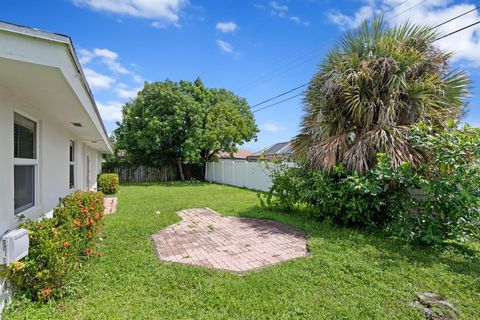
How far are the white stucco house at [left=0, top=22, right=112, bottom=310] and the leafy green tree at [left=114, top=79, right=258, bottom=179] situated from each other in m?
12.0

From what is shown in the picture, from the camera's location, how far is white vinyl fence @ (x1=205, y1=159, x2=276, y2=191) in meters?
13.2

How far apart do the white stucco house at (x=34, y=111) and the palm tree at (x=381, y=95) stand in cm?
502

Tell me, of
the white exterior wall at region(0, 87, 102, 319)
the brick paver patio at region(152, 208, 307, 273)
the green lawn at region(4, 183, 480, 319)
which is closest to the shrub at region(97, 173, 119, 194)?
the white exterior wall at region(0, 87, 102, 319)

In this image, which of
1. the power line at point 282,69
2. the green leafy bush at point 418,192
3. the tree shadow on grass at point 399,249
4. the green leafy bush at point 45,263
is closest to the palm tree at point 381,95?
the green leafy bush at point 418,192

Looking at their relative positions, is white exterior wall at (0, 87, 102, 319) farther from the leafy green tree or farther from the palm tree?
the leafy green tree

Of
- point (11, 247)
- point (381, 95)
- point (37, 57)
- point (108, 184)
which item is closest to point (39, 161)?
point (11, 247)

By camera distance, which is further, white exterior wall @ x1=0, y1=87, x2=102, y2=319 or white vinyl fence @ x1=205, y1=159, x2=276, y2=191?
white vinyl fence @ x1=205, y1=159, x2=276, y2=191

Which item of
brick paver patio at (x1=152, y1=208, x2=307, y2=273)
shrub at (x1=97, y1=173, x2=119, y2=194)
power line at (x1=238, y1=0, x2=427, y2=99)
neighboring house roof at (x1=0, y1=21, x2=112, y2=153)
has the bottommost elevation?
brick paver patio at (x1=152, y1=208, x2=307, y2=273)

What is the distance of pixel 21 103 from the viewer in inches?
121

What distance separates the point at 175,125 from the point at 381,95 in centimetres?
1355

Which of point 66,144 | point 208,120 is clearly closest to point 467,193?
point 66,144

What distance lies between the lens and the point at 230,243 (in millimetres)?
4934

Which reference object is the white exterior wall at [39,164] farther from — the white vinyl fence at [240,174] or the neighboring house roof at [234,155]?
the neighboring house roof at [234,155]

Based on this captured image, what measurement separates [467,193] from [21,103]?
653 cm
